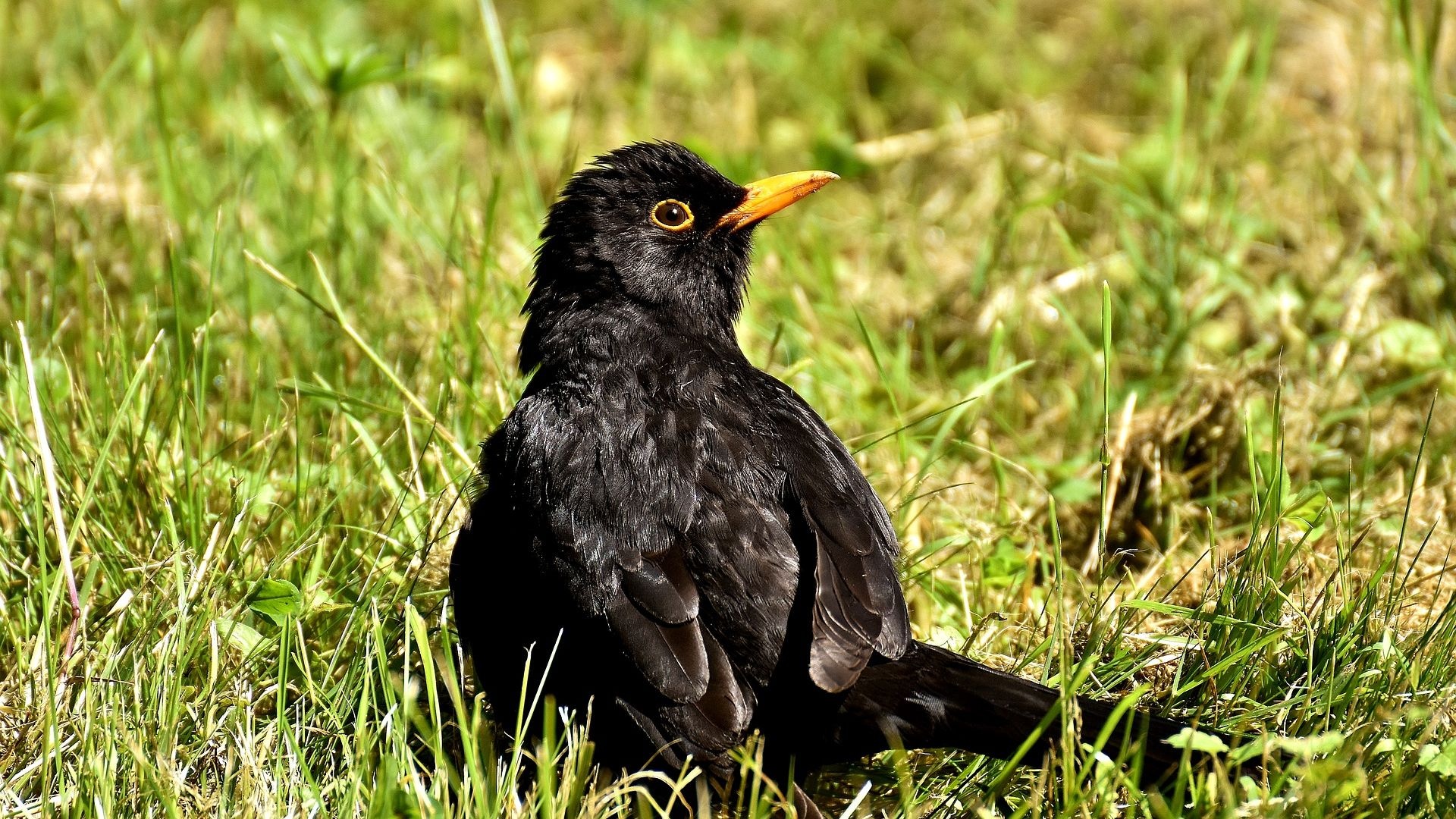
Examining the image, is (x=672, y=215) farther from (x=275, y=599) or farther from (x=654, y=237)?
(x=275, y=599)

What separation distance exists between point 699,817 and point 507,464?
0.96m

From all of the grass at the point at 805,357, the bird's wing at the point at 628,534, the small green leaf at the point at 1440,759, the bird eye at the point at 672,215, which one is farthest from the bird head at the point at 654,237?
the small green leaf at the point at 1440,759

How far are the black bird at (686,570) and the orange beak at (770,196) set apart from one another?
1.01 ft

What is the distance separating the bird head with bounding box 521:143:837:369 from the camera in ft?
12.4

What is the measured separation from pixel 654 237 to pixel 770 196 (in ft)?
1.19

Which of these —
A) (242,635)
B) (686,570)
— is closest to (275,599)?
(242,635)

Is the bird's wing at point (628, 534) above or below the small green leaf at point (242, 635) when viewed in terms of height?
above

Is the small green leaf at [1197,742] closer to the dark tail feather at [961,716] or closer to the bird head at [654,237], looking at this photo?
the dark tail feather at [961,716]

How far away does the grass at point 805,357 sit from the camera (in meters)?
3.10

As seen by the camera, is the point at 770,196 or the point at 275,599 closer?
the point at 275,599

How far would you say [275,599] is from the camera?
3.45 metres

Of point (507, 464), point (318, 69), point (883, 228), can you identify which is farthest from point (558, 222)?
point (883, 228)

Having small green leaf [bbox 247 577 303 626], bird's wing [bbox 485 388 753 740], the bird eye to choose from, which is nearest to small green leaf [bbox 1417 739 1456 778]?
bird's wing [bbox 485 388 753 740]

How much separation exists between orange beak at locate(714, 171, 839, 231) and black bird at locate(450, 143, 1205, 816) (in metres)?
0.31
